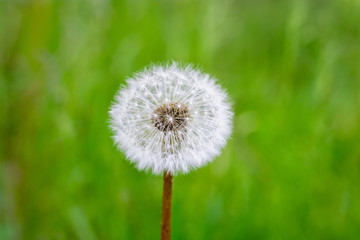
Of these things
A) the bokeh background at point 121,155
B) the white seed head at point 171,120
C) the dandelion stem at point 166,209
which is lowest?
the dandelion stem at point 166,209

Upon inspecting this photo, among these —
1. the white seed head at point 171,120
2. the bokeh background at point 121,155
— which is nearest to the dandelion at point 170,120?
the white seed head at point 171,120

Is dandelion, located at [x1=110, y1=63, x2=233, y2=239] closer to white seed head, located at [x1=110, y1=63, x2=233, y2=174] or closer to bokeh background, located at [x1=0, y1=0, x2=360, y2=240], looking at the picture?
white seed head, located at [x1=110, y1=63, x2=233, y2=174]

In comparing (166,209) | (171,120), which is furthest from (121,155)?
(166,209)

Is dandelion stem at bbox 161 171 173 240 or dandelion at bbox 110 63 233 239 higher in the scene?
dandelion at bbox 110 63 233 239

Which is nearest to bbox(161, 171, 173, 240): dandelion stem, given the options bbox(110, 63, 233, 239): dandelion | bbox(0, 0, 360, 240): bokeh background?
bbox(110, 63, 233, 239): dandelion

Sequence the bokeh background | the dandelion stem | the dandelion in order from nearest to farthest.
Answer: the dandelion stem → the dandelion → the bokeh background

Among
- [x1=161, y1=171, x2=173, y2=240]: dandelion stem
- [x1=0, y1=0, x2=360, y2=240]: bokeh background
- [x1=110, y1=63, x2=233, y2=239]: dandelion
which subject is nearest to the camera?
[x1=161, y1=171, x2=173, y2=240]: dandelion stem

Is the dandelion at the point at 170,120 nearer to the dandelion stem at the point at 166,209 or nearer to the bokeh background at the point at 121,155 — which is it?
the dandelion stem at the point at 166,209
